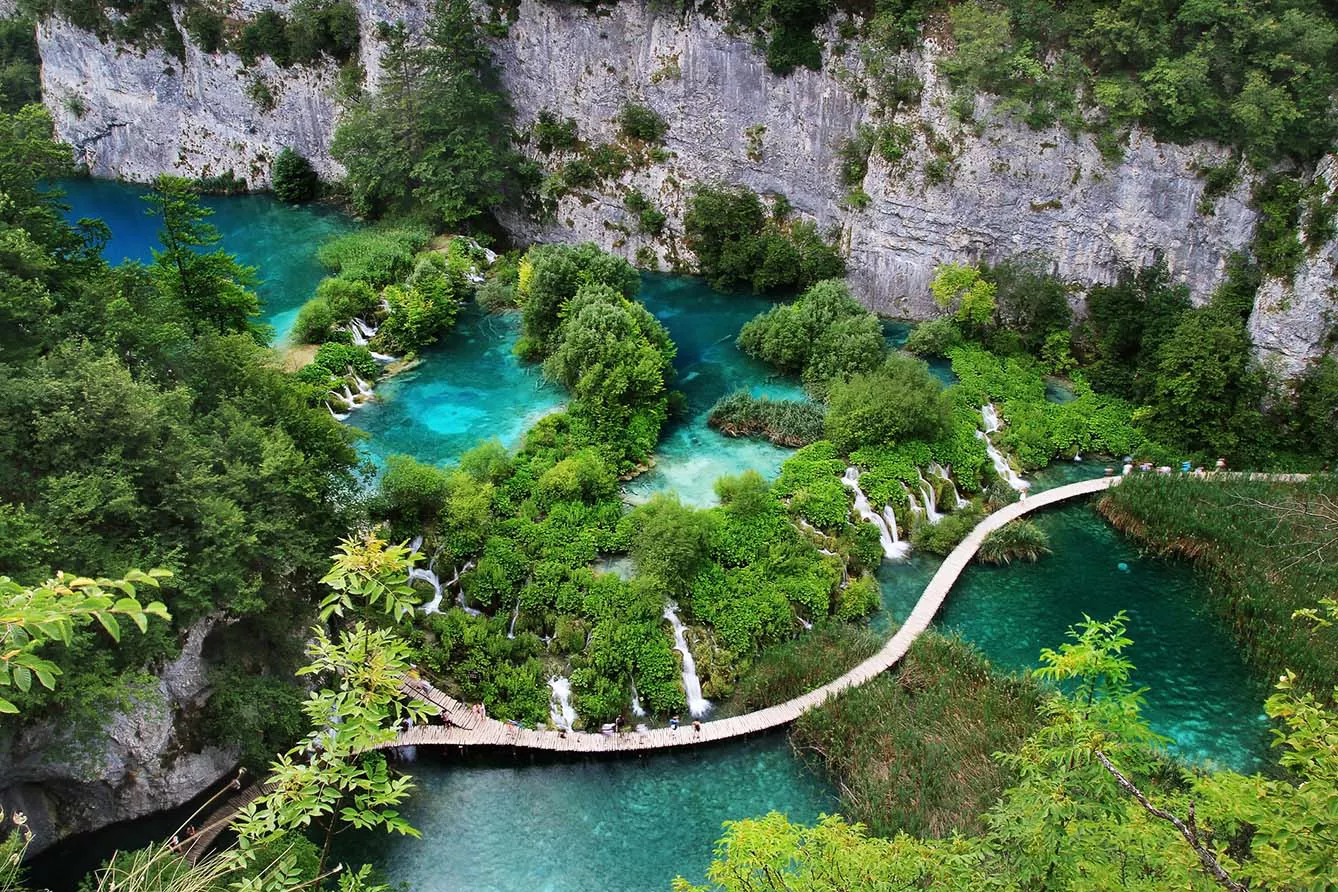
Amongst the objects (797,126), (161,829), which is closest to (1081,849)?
(161,829)

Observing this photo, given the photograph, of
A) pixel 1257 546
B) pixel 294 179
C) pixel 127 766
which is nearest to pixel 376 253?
pixel 294 179

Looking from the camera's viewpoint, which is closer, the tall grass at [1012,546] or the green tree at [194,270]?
the tall grass at [1012,546]

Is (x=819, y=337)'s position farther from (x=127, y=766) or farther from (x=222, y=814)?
(x=127, y=766)

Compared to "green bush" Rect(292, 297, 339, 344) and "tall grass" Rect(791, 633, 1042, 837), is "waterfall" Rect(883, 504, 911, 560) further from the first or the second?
"green bush" Rect(292, 297, 339, 344)

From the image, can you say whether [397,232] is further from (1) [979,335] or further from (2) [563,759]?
(2) [563,759]

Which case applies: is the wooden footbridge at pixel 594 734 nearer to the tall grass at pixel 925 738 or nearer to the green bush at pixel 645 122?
the tall grass at pixel 925 738

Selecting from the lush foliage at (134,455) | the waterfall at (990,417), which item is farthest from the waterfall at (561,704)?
the waterfall at (990,417)
